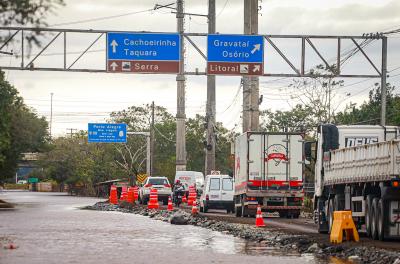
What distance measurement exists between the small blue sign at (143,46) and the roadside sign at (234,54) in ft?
4.67

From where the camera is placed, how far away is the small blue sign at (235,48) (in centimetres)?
4164

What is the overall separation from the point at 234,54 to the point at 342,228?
1907 cm

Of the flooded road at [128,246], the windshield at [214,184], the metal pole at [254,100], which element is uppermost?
the metal pole at [254,100]

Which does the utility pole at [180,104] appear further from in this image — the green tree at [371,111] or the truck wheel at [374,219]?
the truck wheel at [374,219]

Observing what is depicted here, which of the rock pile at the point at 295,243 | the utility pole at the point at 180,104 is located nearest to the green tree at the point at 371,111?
the utility pole at the point at 180,104

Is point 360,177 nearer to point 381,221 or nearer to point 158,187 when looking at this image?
point 381,221

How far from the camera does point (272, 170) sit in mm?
39750

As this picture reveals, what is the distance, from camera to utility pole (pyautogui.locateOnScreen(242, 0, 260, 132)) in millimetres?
→ 43938

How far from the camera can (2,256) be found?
2019 centimetres

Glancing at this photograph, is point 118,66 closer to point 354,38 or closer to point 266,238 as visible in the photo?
point 354,38

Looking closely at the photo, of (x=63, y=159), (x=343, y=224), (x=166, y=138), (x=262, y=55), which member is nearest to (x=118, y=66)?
(x=262, y=55)

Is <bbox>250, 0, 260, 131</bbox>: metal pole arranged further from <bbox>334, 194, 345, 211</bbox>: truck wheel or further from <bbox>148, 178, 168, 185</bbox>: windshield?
<bbox>334, 194, 345, 211</bbox>: truck wheel

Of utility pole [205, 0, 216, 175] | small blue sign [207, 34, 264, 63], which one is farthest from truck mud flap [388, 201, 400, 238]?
utility pole [205, 0, 216, 175]

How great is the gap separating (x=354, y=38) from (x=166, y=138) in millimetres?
82050
